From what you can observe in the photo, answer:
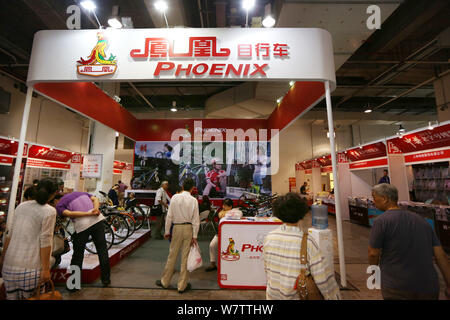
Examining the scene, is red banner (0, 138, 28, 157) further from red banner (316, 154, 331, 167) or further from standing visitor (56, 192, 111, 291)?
red banner (316, 154, 331, 167)

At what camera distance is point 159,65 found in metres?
3.15

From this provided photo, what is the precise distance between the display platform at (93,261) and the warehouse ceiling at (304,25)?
13.2 ft

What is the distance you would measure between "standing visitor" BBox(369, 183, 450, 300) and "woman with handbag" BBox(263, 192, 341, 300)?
599 millimetres

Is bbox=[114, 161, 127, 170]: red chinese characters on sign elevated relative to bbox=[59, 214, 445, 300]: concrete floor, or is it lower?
elevated

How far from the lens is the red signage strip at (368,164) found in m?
6.64

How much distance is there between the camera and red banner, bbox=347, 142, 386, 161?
668 centimetres

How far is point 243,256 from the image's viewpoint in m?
2.96

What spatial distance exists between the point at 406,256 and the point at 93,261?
13.7 ft

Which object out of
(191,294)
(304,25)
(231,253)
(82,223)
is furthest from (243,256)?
(304,25)

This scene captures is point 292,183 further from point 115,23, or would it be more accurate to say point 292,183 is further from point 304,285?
point 304,285

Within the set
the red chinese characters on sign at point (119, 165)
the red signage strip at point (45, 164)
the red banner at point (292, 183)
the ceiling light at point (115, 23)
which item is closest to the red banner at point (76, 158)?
the red signage strip at point (45, 164)

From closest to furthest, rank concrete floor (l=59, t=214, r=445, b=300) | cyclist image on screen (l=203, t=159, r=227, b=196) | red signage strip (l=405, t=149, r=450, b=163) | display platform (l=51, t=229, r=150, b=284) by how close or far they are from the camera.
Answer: concrete floor (l=59, t=214, r=445, b=300) → display platform (l=51, t=229, r=150, b=284) → red signage strip (l=405, t=149, r=450, b=163) → cyclist image on screen (l=203, t=159, r=227, b=196)

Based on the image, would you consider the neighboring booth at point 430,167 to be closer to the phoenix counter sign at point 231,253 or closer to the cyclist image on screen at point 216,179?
the phoenix counter sign at point 231,253

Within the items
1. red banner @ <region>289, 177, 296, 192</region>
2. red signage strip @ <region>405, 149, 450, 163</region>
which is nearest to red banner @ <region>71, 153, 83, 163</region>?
red banner @ <region>289, 177, 296, 192</region>
